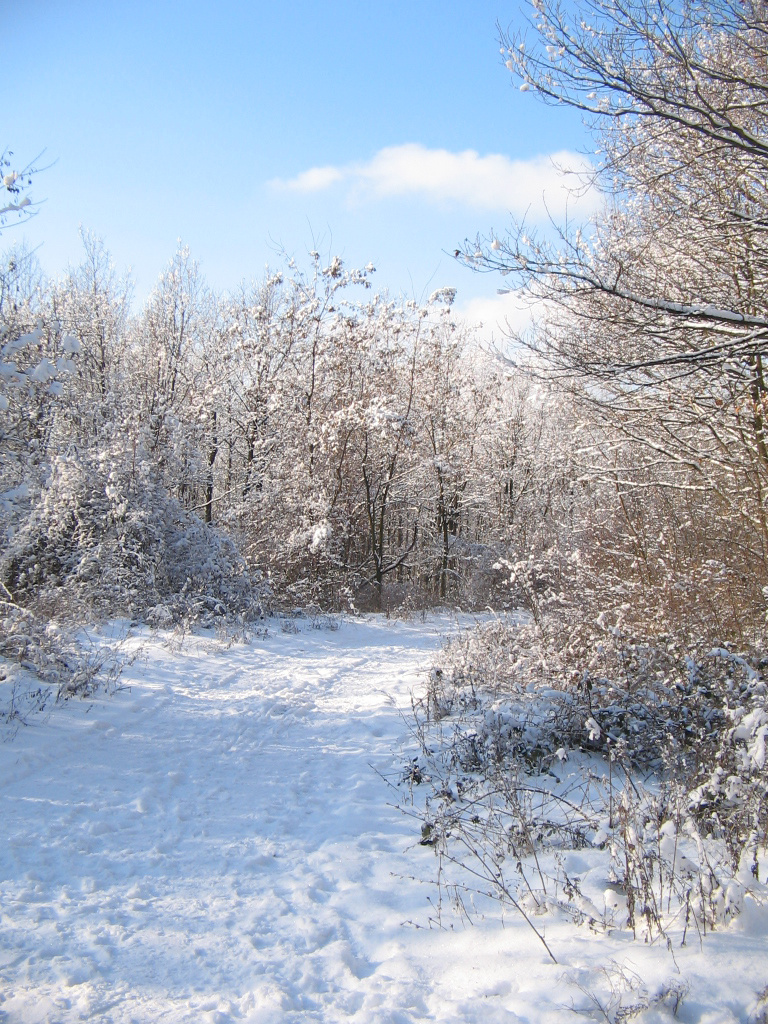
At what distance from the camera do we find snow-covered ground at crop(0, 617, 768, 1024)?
2.52m

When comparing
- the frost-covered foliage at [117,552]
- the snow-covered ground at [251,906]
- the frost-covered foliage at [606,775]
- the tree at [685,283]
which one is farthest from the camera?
the frost-covered foliage at [117,552]

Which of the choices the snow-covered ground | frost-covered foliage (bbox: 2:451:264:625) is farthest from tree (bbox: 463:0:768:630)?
frost-covered foliage (bbox: 2:451:264:625)

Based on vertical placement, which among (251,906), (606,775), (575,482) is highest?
(575,482)

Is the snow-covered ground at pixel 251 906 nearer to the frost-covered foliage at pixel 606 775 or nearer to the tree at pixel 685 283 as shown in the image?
the frost-covered foliage at pixel 606 775

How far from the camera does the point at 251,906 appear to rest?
3.37m

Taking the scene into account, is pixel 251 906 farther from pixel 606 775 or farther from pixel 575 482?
pixel 575 482

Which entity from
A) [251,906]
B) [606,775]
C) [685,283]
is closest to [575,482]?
[685,283]

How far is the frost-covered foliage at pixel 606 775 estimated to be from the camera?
10.2 ft

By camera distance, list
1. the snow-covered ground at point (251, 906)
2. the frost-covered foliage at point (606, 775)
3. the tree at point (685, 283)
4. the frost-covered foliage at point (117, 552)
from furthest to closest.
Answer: the frost-covered foliage at point (117, 552)
the tree at point (685, 283)
the frost-covered foliage at point (606, 775)
the snow-covered ground at point (251, 906)

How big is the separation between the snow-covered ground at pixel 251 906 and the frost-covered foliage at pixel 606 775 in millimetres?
237

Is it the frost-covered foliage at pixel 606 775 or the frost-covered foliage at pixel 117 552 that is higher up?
the frost-covered foliage at pixel 117 552

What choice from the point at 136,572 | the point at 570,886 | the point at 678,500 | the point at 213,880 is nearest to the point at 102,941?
the point at 213,880

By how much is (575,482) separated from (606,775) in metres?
8.39

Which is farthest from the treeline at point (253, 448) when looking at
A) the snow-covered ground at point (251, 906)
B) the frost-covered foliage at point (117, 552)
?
the snow-covered ground at point (251, 906)
